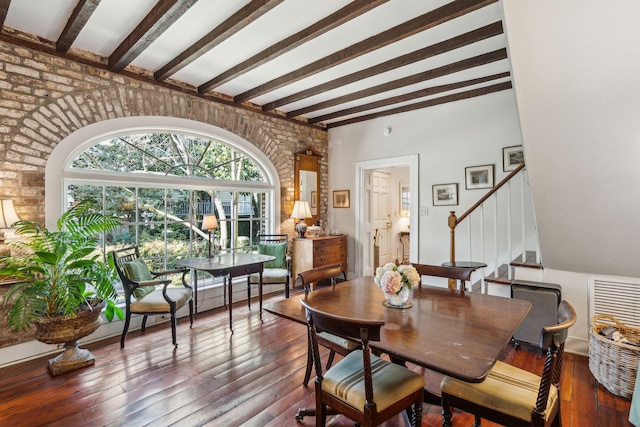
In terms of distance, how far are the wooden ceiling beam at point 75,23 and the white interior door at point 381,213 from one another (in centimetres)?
448

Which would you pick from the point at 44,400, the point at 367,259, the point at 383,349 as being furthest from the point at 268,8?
the point at 367,259

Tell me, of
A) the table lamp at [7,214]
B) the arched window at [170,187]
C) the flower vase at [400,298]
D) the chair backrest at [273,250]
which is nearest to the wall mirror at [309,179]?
the arched window at [170,187]

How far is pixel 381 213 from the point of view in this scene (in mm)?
6320

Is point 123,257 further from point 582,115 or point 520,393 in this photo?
point 582,115

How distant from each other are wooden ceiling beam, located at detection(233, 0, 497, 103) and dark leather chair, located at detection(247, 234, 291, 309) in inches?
82.9

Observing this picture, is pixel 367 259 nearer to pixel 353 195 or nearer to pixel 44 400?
pixel 353 195

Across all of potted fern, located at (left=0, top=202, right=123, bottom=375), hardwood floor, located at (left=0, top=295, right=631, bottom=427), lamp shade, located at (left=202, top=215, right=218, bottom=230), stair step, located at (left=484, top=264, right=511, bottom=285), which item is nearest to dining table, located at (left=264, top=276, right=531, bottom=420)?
hardwood floor, located at (left=0, top=295, right=631, bottom=427)

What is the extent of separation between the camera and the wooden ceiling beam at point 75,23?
7.87ft

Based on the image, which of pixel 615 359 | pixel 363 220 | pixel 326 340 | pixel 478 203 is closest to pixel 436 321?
pixel 326 340

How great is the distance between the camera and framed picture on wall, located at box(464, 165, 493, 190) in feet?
14.1

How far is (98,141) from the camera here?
346 centimetres

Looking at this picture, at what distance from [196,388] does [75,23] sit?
10.0 ft

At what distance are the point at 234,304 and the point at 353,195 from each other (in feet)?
8.91

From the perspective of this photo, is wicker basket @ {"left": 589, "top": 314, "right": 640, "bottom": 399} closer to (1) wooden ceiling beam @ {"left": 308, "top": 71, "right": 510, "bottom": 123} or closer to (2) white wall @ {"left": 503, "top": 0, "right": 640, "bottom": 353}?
(2) white wall @ {"left": 503, "top": 0, "right": 640, "bottom": 353}
